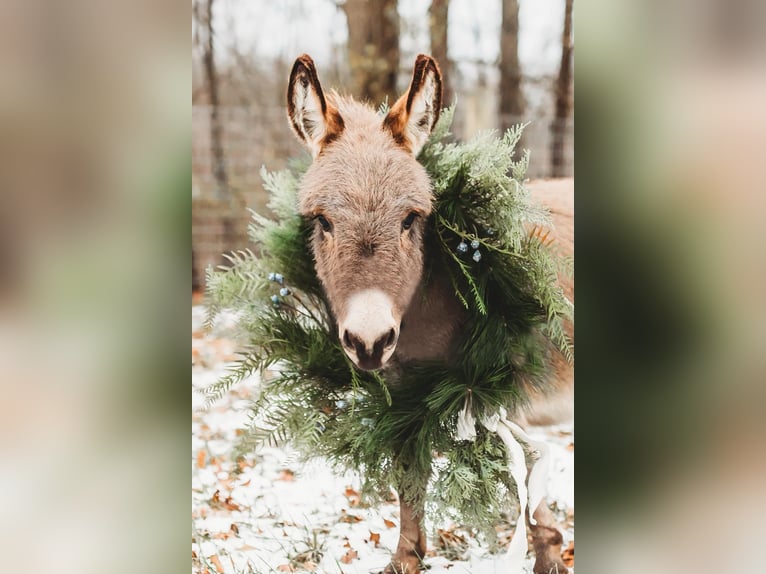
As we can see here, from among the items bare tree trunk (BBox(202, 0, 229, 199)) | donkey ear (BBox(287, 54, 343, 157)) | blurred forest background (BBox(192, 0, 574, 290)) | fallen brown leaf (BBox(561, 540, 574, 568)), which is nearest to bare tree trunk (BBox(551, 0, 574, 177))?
blurred forest background (BBox(192, 0, 574, 290))

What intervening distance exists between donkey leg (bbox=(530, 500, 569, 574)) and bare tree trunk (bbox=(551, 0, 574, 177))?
59 cm

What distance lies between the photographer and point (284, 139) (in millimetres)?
1024

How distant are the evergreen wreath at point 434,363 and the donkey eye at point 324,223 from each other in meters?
0.02

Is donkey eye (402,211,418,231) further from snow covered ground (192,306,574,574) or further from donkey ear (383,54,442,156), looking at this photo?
snow covered ground (192,306,574,574)

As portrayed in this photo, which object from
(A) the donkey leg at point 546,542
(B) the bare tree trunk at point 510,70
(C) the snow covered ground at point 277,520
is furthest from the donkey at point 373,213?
(A) the donkey leg at point 546,542

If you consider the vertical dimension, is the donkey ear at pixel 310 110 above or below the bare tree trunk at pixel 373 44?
below

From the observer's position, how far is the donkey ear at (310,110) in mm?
967

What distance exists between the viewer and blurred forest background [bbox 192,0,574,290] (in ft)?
3.34

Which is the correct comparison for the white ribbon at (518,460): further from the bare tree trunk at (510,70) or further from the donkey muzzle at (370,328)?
the bare tree trunk at (510,70)

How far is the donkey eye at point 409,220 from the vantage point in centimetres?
97

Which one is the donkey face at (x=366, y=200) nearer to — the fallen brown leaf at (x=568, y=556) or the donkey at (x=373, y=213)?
the donkey at (x=373, y=213)

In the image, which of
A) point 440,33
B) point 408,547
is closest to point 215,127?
point 440,33

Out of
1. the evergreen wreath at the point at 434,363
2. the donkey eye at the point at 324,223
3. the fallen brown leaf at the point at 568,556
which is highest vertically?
the donkey eye at the point at 324,223

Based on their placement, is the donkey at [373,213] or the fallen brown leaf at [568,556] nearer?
→ the donkey at [373,213]
